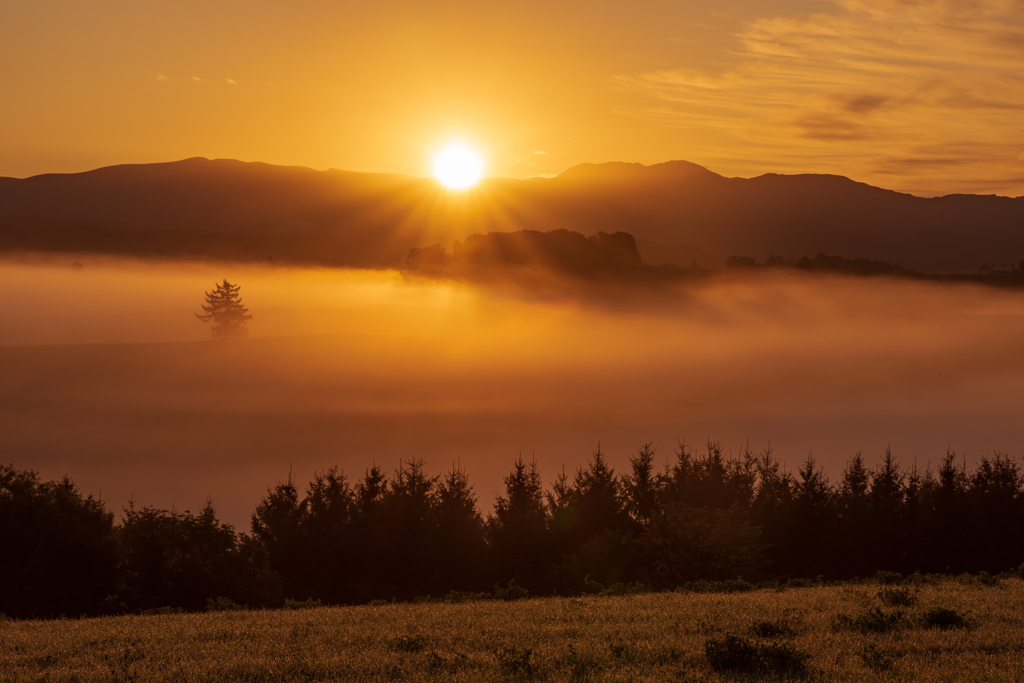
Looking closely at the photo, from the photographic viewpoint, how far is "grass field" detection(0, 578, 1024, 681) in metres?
19.5

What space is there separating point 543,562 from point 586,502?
860 centimetres

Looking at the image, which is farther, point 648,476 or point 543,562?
point 648,476

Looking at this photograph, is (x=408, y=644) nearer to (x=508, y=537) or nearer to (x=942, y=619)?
(x=942, y=619)

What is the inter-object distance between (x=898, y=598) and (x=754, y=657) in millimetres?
10499

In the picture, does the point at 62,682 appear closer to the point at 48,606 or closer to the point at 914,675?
the point at 914,675

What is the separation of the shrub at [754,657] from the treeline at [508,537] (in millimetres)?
23064

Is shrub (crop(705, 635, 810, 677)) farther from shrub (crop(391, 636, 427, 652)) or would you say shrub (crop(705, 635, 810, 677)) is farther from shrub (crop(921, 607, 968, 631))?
shrub (crop(391, 636, 427, 652))

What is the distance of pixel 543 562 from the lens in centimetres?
6375

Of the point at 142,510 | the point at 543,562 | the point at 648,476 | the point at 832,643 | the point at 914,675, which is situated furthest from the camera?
the point at 648,476

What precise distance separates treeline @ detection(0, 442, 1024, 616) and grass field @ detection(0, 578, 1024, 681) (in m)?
17.1

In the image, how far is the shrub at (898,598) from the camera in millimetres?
27875

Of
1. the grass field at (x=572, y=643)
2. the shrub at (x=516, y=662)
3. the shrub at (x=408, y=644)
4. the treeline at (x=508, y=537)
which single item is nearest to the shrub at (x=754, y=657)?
the grass field at (x=572, y=643)

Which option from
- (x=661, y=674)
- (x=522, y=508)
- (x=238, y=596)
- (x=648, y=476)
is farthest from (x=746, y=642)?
(x=648, y=476)

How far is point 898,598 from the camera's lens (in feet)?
92.5
